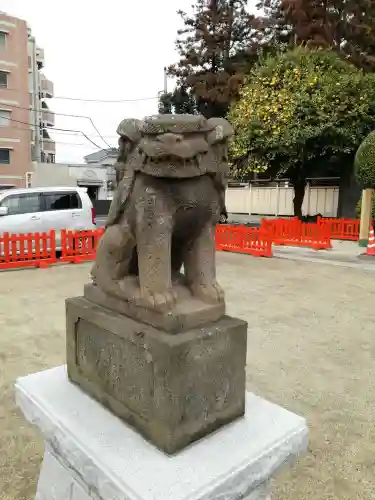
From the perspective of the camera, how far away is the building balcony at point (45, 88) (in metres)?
32.5

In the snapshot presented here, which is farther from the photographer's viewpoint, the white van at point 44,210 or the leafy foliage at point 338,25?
the leafy foliage at point 338,25

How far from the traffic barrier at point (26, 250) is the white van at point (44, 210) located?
245 millimetres

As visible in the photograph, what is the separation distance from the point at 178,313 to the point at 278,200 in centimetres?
1882

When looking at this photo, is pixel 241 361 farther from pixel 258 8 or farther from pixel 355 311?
pixel 258 8

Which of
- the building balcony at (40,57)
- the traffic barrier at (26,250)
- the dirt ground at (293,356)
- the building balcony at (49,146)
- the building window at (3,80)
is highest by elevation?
the building balcony at (40,57)

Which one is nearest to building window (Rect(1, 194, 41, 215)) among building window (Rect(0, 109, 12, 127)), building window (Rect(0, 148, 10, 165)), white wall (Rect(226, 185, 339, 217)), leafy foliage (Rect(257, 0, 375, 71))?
leafy foliage (Rect(257, 0, 375, 71))

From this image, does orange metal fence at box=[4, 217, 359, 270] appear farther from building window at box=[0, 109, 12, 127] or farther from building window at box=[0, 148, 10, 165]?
building window at box=[0, 109, 12, 127]

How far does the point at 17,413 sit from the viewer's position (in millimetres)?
2764

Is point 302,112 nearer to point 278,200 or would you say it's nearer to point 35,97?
point 278,200

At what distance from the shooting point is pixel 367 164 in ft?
32.2

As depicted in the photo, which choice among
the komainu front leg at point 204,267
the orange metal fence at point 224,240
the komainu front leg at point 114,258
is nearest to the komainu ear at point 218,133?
the komainu front leg at point 204,267

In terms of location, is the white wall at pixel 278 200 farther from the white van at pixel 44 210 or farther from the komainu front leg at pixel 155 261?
the komainu front leg at pixel 155 261

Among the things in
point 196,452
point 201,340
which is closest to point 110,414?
point 196,452

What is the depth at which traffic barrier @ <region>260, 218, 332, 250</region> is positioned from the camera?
1064cm
